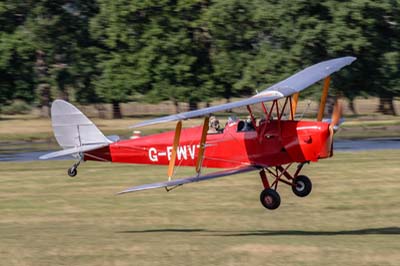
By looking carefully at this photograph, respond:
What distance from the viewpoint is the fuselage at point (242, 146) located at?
1914 cm

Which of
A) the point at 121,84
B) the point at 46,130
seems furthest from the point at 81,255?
the point at 121,84

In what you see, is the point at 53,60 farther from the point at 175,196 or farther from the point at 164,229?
the point at 164,229

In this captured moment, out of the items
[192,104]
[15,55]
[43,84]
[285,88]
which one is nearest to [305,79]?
[285,88]

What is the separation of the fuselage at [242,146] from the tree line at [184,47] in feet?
94.5

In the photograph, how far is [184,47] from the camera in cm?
5541

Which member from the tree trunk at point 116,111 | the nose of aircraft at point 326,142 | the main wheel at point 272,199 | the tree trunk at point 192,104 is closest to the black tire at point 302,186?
the main wheel at point 272,199

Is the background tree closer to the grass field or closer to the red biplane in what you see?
the grass field

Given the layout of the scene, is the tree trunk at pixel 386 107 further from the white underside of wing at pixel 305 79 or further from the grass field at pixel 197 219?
the white underside of wing at pixel 305 79

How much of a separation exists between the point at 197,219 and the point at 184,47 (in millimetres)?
33698

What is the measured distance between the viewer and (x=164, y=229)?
2112 cm

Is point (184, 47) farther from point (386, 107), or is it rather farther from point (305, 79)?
point (305, 79)

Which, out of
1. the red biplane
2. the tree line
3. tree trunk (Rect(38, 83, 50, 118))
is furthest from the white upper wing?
tree trunk (Rect(38, 83, 50, 118))

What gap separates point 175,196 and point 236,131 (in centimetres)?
645

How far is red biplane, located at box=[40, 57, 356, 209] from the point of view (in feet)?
62.6
